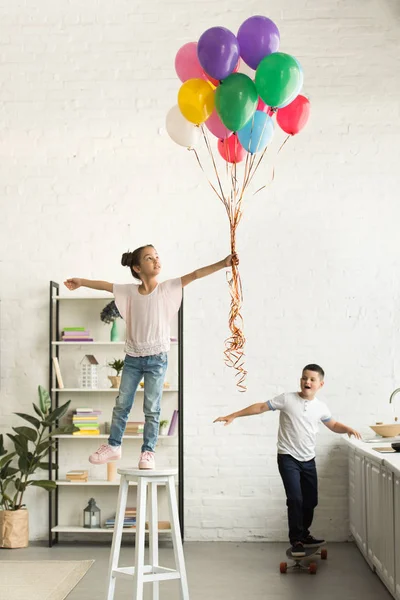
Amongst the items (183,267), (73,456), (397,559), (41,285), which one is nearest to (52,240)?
(41,285)

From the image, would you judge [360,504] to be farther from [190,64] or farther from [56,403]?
[190,64]

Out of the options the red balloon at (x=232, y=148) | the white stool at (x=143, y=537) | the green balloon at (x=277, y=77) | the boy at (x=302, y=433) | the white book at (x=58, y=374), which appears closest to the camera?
the green balloon at (x=277, y=77)

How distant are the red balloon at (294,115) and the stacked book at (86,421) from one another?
3066 millimetres

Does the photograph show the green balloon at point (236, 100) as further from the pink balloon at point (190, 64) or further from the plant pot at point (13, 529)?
the plant pot at point (13, 529)

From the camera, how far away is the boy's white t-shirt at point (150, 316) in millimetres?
4277

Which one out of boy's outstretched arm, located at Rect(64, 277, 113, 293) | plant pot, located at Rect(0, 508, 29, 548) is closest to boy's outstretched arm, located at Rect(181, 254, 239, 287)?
boy's outstretched arm, located at Rect(64, 277, 113, 293)

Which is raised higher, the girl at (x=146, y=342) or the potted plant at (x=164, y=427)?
the girl at (x=146, y=342)

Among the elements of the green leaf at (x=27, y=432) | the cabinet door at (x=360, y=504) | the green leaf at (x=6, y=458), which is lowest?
the cabinet door at (x=360, y=504)

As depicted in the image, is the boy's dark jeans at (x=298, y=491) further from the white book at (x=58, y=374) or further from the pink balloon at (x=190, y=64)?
the pink balloon at (x=190, y=64)

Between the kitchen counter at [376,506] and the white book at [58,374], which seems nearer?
the kitchen counter at [376,506]

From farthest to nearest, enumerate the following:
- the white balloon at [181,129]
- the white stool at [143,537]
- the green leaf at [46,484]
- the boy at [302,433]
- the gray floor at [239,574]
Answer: the green leaf at [46,484], the boy at [302,433], the gray floor at [239,574], the white balloon at [181,129], the white stool at [143,537]

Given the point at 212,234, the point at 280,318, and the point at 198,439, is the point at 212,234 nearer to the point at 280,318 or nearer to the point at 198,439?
the point at 280,318

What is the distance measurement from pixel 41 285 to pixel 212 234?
144cm

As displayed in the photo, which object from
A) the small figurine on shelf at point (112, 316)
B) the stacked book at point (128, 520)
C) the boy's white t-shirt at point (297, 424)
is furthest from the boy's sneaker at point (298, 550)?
the small figurine on shelf at point (112, 316)
